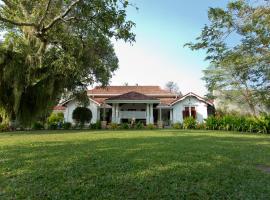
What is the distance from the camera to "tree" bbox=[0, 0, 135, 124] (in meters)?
3.84

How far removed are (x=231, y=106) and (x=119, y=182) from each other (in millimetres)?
30843

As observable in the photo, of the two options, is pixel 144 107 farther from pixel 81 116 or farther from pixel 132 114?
pixel 81 116

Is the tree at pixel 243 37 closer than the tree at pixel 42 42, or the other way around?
the tree at pixel 42 42

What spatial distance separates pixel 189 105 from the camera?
99.7 ft

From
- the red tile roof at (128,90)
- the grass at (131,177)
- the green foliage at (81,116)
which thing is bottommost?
the grass at (131,177)

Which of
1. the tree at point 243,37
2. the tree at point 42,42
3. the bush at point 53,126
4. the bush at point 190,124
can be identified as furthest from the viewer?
A: the bush at point 190,124

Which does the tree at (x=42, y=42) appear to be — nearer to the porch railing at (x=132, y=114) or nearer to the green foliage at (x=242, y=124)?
the green foliage at (x=242, y=124)

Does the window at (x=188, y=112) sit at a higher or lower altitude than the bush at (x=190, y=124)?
higher

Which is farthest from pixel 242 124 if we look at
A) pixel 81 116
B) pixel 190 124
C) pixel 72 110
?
pixel 72 110

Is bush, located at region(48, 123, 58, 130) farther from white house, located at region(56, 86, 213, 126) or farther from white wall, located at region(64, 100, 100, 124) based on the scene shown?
white wall, located at region(64, 100, 100, 124)

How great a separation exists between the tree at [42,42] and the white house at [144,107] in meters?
17.9

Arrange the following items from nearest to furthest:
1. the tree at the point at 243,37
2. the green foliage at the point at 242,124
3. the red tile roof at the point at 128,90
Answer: the tree at the point at 243,37 < the green foliage at the point at 242,124 < the red tile roof at the point at 128,90

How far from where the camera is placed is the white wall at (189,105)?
30.2m

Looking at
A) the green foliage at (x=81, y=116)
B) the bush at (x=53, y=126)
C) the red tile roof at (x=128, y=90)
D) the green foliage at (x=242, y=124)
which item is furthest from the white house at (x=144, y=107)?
the green foliage at (x=242, y=124)
